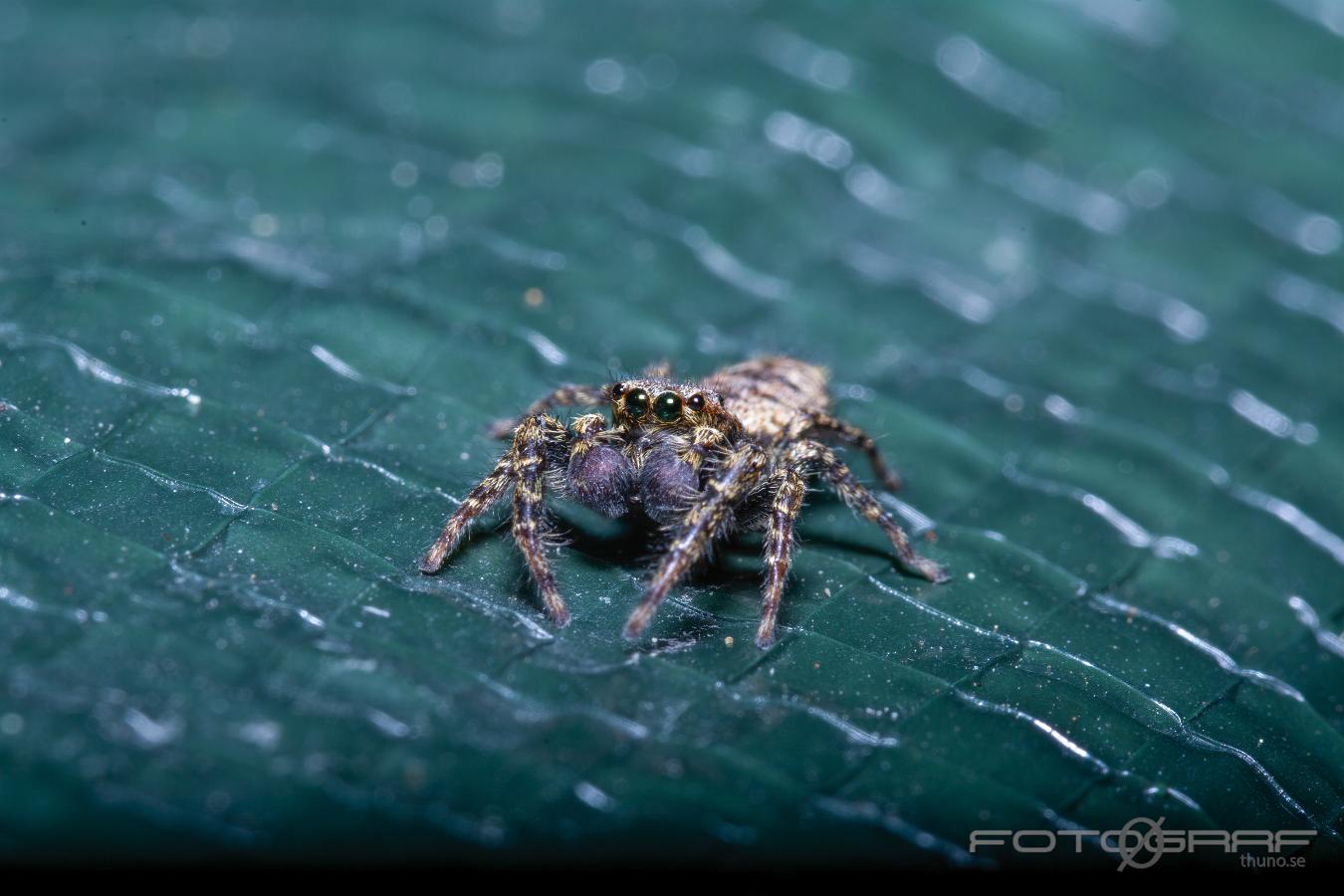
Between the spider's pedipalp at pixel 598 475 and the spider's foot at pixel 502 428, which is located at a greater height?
the spider's pedipalp at pixel 598 475

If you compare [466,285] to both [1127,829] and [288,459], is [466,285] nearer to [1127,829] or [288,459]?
[288,459]

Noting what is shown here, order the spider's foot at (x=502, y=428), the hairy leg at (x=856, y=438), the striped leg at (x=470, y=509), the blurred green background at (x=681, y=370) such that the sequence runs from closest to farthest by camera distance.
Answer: the blurred green background at (x=681, y=370) → the striped leg at (x=470, y=509) → the spider's foot at (x=502, y=428) → the hairy leg at (x=856, y=438)

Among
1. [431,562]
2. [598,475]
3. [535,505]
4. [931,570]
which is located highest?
[931,570]

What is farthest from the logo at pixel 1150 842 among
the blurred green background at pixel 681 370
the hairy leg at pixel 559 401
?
the hairy leg at pixel 559 401

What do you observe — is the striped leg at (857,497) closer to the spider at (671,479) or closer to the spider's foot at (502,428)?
the spider at (671,479)

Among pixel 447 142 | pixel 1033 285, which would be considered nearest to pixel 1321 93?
pixel 1033 285

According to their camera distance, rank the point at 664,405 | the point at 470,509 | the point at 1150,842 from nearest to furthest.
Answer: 1. the point at 1150,842
2. the point at 470,509
3. the point at 664,405

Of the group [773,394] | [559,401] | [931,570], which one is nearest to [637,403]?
[559,401]

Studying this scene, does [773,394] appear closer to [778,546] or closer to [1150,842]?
[778,546]
